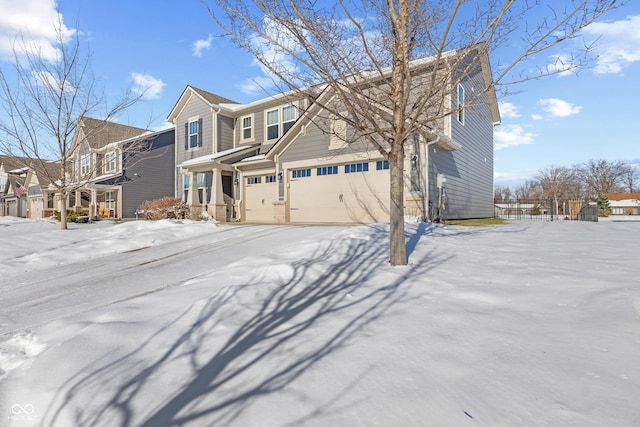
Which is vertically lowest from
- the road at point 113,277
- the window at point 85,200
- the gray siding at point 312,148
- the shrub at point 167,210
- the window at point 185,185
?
the road at point 113,277

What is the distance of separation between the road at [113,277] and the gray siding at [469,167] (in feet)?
24.9

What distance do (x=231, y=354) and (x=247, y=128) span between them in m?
17.8

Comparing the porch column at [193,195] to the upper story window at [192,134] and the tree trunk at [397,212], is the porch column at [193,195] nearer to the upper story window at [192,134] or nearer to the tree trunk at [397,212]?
the upper story window at [192,134]

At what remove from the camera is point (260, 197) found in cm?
1656

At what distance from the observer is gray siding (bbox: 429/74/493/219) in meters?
13.3

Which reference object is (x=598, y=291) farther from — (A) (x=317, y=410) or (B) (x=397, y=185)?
(A) (x=317, y=410)

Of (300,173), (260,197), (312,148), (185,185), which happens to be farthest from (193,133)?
(312,148)

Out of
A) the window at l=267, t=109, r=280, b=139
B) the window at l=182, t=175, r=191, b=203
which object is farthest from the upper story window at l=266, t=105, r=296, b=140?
the window at l=182, t=175, r=191, b=203

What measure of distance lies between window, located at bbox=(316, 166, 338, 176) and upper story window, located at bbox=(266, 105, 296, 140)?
13.0ft

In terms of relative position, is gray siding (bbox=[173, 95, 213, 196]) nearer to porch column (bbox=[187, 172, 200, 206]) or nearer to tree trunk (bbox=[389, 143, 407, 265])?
porch column (bbox=[187, 172, 200, 206])

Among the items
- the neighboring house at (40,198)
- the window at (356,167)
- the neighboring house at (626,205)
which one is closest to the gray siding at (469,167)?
the window at (356,167)

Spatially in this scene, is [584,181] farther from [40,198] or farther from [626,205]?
[40,198]

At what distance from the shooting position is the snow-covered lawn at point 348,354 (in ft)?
6.37

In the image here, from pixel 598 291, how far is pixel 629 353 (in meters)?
1.60
